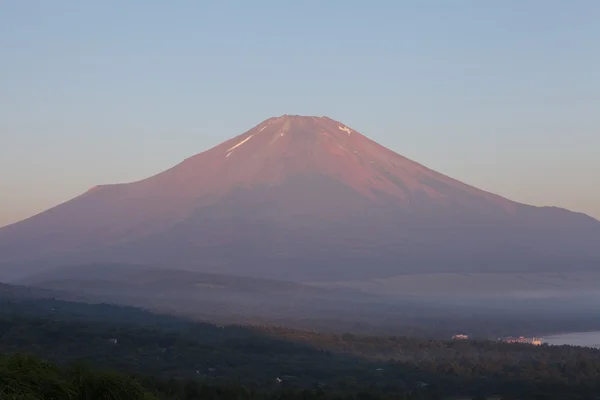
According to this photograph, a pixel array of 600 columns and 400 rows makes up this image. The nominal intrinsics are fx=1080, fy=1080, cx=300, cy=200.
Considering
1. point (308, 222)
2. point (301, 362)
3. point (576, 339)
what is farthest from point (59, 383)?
point (308, 222)

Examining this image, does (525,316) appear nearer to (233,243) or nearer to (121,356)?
(121,356)

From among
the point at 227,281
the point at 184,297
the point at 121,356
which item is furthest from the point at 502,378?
the point at 227,281

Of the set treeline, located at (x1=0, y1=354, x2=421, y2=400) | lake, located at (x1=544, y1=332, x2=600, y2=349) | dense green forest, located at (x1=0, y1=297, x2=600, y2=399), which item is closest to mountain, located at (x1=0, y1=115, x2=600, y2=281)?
lake, located at (x1=544, y1=332, x2=600, y2=349)

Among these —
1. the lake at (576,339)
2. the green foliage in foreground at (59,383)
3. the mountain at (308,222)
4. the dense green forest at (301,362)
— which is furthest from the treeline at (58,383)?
the mountain at (308,222)

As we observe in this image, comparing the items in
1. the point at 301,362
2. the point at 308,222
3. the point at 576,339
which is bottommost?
the point at 576,339

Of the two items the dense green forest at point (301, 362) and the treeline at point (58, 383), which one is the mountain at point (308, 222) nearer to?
A: the dense green forest at point (301, 362)

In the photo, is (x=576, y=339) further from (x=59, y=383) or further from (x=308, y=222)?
(x=308, y=222)
